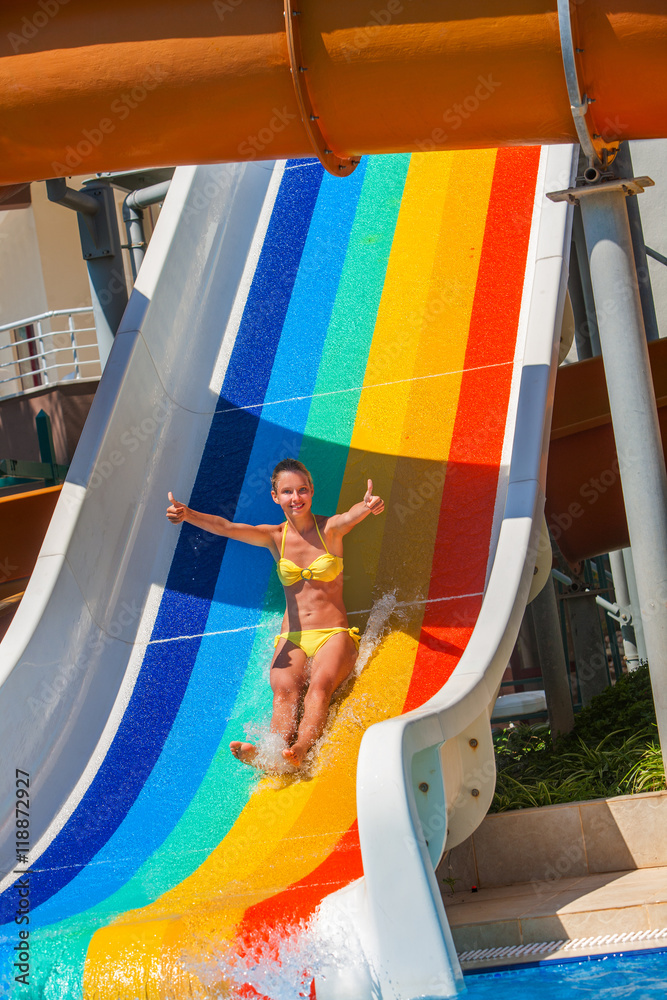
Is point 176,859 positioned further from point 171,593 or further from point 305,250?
point 305,250

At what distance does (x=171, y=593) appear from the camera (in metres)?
5.18

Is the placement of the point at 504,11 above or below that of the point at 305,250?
below

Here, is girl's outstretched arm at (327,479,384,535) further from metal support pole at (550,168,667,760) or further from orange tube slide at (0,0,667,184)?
orange tube slide at (0,0,667,184)

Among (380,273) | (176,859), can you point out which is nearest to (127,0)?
(176,859)

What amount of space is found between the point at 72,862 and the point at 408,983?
159cm

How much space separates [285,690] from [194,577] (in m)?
1.06

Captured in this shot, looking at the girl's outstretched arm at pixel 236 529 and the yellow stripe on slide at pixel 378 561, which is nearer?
the yellow stripe on slide at pixel 378 561

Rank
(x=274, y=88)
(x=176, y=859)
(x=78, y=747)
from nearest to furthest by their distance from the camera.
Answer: (x=274, y=88) → (x=176, y=859) → (x=78, y=747)

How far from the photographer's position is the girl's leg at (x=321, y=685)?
411 centimetres

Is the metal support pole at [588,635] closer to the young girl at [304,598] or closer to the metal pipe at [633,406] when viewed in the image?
the metal pipe at [633,406]

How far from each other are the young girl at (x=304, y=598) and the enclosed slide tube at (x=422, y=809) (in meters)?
0.72

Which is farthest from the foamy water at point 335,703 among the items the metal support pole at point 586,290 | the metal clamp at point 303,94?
the metal support pole at point 586,290

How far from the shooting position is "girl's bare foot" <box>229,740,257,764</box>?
158 inches

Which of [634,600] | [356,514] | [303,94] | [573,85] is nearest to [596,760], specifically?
[356,514]
